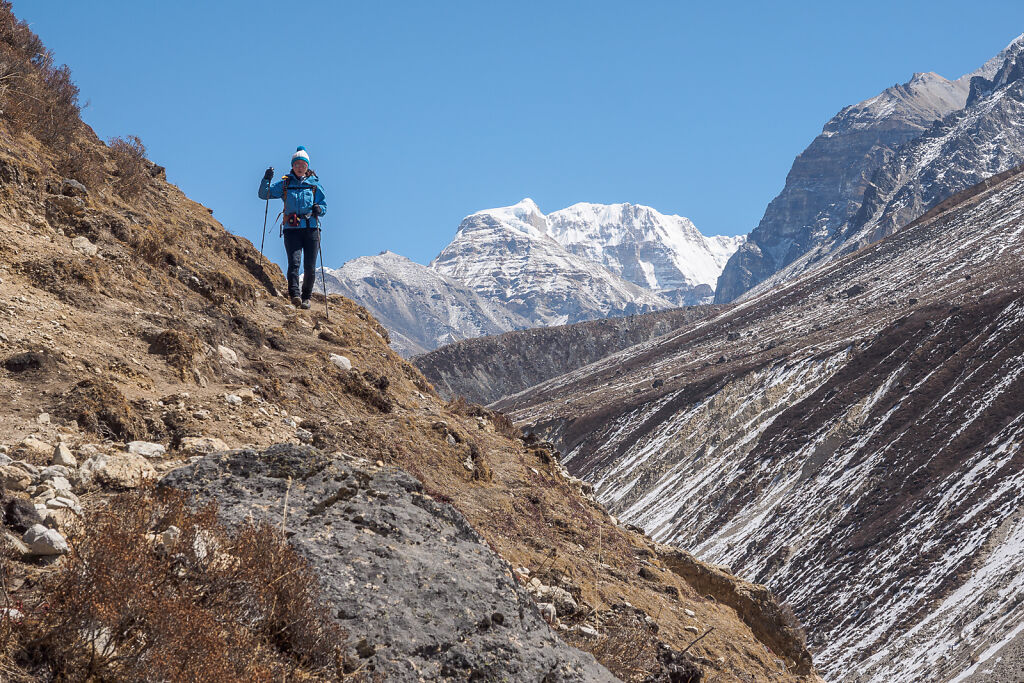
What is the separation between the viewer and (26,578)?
4.49 m

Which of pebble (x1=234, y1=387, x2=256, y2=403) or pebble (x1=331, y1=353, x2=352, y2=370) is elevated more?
pebble (x1=331, y1=353, x2=352, y2=370)

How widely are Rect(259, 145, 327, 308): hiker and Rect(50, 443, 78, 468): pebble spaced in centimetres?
844

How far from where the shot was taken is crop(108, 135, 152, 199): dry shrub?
14.0m

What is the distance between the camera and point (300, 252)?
15.0 m

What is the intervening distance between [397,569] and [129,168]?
442 inches

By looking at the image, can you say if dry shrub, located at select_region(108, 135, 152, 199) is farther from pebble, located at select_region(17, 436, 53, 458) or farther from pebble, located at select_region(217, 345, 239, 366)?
pebble, located at select_region(17, 436, 53, 458)

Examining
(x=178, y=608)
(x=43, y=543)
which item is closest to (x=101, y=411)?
(x=43, y=543)

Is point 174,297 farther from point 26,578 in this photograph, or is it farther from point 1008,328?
point 1008,328

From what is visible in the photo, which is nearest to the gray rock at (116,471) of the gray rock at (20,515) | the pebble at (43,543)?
the gray rock at (20,515)

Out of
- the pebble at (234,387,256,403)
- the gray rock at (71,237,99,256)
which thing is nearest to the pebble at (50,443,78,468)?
the pebble at (234,387,256,403)

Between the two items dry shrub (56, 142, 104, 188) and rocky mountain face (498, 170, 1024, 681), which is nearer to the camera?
dry shrub (56, 142, 104, 188)

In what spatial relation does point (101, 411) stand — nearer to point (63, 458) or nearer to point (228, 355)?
point (63, 458)

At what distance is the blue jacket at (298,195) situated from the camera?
14.8 m

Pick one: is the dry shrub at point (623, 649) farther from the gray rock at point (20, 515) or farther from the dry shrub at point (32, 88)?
the dry shrub at point (32, 88)
